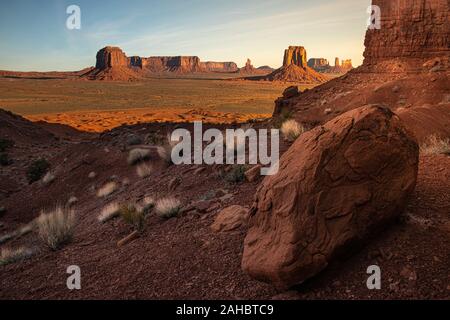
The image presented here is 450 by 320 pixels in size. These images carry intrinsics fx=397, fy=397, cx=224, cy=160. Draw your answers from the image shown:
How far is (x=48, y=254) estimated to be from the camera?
715 centimetres

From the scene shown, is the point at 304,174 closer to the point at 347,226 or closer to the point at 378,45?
the point at 347,226

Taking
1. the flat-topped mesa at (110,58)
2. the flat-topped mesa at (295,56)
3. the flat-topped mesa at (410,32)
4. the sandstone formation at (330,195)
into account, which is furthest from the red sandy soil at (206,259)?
the flat-topped mesa at (295,56)

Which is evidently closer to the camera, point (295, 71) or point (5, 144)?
point (5, 144)

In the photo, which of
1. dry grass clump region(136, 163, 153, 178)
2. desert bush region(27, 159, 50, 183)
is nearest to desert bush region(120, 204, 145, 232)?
dry grass clump region(136, 163, 153, 178)

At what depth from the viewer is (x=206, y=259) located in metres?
5.41

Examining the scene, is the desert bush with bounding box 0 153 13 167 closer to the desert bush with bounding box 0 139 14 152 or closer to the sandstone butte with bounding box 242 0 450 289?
the desert bush with bounding box 0 139 14 152

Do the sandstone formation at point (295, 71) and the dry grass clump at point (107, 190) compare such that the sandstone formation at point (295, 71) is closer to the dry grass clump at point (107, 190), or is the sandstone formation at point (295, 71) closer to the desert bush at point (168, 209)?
the dry grass clump at point (107, 190)

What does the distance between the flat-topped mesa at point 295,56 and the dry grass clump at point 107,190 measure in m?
138

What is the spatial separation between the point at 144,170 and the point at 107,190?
4.43 feet

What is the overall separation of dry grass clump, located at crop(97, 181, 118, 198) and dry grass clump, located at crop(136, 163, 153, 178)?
850 millimetres

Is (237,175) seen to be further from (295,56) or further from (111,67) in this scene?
(295,56)

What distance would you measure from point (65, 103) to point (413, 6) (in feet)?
161

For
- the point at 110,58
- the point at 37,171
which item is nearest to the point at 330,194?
the point at 37,171

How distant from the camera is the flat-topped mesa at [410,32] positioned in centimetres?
1991
